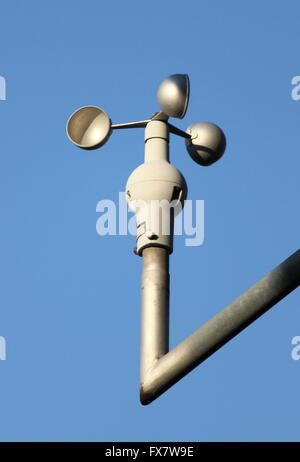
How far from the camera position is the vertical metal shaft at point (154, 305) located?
7.02 metres

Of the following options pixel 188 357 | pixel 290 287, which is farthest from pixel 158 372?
pixel 290 287

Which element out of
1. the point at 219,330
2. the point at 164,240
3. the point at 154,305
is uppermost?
the point at 164,240

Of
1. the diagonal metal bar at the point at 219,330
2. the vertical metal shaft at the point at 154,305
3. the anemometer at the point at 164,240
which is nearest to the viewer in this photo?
the diagonal metal bar at the point at 219,330

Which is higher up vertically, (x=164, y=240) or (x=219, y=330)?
(x=164, y=240)

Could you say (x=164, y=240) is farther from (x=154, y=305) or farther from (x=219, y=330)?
(x=219, y=330)

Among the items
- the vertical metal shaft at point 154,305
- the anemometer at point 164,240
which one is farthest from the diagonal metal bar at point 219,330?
the vertical metal shaft at point 154,305

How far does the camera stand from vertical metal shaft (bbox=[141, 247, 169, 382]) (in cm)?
702

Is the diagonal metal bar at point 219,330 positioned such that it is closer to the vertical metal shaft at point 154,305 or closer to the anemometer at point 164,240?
the anemometer at point 164,240

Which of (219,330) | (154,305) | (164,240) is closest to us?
(219,330)

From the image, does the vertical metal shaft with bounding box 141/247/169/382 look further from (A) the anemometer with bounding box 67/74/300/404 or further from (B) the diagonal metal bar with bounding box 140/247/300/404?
(B) the diagonal metal bar with bounding box 140/247/300/404

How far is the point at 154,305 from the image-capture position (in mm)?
7199

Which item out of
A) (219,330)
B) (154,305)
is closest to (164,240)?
(154,305)

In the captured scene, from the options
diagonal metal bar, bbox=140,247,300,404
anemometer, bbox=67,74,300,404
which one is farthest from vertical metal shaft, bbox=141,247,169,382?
diagonal metal bar, bbox=140,247,300,404
